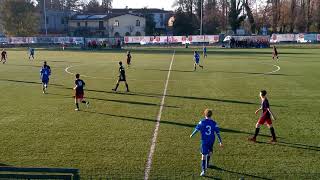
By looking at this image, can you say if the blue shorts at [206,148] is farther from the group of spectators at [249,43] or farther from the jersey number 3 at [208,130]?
the group of spectators at [249,43]

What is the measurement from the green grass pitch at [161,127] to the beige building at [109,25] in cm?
8213

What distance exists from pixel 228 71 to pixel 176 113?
739 inches

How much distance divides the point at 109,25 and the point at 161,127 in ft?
324

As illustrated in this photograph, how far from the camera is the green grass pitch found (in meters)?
12.2

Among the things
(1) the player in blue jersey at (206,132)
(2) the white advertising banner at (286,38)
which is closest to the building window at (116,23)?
(2) the white advertising banner at (286,38)

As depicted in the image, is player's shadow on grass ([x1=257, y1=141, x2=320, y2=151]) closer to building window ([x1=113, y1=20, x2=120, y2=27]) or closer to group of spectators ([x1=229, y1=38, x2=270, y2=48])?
group of spectators ([x1=229, y1=38, x2=270, y2=48])

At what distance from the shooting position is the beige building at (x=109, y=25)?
4397 inches

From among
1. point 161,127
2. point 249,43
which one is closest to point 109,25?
point 249,43

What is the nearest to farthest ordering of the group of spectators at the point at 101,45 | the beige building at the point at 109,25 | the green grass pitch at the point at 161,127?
the green grass pitch at the point at 161,127, the group of spectators at the point at 101,45, the beige building at the point at 109,25

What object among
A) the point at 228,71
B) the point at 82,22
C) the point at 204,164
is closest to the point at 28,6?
the point at 82,22

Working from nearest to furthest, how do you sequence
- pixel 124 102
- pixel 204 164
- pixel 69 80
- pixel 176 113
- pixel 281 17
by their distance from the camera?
pixel 204 164 < pixel 176 113 < pixel 124 102 < pixel 69 80 < pixel 281 17

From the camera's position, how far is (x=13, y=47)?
86500 millimetres

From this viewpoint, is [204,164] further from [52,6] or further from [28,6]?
[52,6]

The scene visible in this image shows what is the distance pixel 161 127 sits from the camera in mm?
16641
